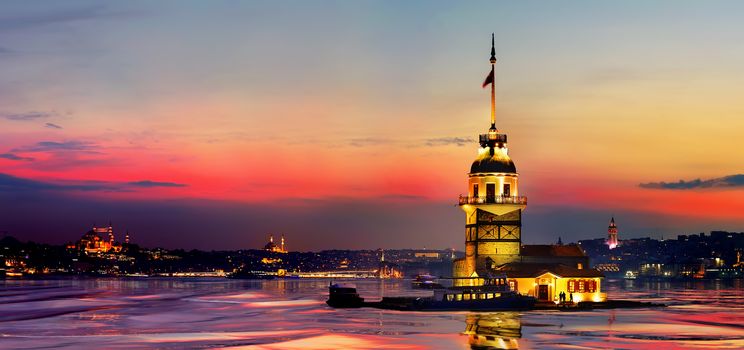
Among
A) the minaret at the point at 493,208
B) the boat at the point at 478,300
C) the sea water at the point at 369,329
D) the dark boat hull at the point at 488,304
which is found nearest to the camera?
Answer: the sea water at the point at 369,329

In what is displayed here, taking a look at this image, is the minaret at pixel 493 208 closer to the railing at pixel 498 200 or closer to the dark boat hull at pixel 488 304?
the railing at pixel 498 200

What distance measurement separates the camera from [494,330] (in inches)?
2822

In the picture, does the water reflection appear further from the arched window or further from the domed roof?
the domed roof

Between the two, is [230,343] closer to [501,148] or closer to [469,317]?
[469,317]

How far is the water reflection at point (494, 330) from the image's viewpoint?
62281 mm

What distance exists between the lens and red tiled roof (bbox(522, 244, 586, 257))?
10731 centimetres

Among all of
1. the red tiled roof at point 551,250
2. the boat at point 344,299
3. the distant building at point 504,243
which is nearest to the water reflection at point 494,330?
the distant building at point 504,243

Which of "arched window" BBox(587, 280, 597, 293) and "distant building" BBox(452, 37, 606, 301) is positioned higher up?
"distant building" BBox(452, 37, 606, 301)

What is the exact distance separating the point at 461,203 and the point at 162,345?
49.6m

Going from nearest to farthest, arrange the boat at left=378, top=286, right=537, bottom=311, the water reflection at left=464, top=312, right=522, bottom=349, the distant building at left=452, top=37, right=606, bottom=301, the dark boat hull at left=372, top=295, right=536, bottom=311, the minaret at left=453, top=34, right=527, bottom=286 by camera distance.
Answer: the water reflection at left=464, top=312, right=522, bottom=349 → the dark boat hull at left=372, top=295, right=536, bottom=311 → the boat at left=378, top=286, right=537, bottom=311 → the distant building at left=452, top=37, right=606, bottom=301 → the minaret at left=453, top=34, right=527, bottom=286

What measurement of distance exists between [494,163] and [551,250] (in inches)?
416

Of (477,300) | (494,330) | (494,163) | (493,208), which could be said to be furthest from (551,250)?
(494,330)

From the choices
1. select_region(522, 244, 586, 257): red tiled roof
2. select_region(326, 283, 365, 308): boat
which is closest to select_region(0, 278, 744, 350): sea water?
select_region(326, 283, 365, 308): boat

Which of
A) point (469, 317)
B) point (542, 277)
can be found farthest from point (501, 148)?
point (469, 317)
